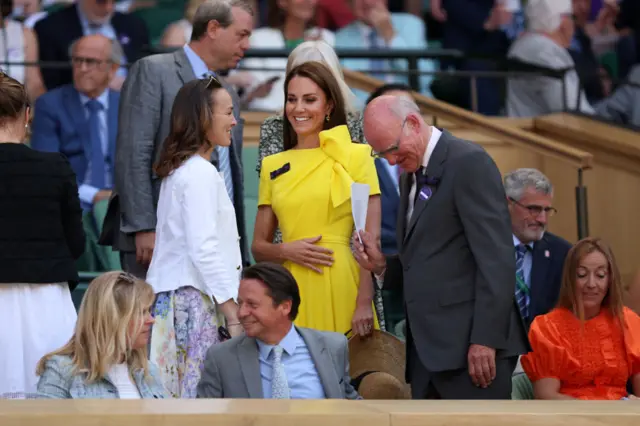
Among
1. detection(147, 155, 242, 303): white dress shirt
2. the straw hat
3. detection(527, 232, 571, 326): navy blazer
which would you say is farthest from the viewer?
detection(527, 232, 571, 326): navy blazer

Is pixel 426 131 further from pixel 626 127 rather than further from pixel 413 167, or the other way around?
pixel 626 127

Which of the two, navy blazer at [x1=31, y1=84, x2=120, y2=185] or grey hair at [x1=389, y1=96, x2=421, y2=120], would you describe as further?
navy blazer at [x1=31, y1=84, x2=120, y2=185]

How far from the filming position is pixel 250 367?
17.9ft

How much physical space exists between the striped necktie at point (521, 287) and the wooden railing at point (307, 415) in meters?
3.48

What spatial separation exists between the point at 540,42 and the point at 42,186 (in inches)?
245

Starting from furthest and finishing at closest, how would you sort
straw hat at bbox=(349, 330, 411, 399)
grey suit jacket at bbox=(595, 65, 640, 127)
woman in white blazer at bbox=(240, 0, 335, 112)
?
1. grey suit jacket at bbox=(595, 65, 640, 127)
2. woman in white blazer at bbox=(240, 0, 335, 112)
3. straw hat at bbox=(349, 330, 411, 399)

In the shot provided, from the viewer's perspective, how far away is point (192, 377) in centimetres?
575

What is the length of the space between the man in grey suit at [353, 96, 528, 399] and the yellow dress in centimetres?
78

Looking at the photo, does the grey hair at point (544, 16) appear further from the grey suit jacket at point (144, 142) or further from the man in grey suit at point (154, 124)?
the grey suit jacket at point (144, 142)

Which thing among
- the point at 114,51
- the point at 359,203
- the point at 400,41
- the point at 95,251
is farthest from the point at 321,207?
the point at 400,41

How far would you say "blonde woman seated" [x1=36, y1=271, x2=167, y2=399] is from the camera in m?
5.26

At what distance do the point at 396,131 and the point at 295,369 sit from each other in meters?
0.93

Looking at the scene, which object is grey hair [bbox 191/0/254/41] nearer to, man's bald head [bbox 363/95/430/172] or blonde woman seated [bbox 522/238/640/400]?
man's bald head [bbox 363/95/430/172]

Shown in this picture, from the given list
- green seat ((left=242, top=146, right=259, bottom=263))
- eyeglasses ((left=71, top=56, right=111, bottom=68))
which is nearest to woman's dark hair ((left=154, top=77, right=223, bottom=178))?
green seat ((left=242, top=146, right=259, bottom=263))
